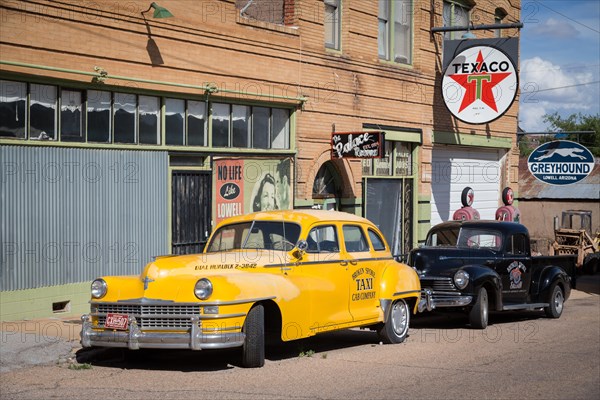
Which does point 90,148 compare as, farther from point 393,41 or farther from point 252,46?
point 393,41

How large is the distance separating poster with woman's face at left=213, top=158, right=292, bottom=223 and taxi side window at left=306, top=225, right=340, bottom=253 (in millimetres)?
5067

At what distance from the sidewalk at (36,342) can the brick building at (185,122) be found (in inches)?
27.2

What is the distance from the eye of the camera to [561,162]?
22.2 meters

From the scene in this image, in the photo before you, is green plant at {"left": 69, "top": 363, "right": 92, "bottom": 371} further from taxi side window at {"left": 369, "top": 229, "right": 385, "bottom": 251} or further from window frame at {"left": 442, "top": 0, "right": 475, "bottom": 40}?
window frame at {"left": 442, "top": 0, "right": 475, "bottom": 40}

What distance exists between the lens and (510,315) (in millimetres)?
17328

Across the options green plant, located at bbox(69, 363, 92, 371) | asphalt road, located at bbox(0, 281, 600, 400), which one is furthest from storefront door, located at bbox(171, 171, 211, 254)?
green plant, located at bbox(69, 363, 92, 371)

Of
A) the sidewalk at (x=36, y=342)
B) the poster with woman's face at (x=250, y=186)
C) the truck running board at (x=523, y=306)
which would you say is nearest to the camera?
the sidewalk at (x=36, y=342)

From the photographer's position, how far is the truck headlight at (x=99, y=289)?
Answer: 10.2 metres

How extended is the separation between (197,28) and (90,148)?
10.7ft

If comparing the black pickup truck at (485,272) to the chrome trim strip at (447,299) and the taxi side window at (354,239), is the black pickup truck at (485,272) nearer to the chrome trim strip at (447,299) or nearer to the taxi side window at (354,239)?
the chrome trim strip at (447,299)

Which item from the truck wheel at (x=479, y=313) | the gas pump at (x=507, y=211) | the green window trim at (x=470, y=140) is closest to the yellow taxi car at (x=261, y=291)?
the truck wheel at (x=479, y=313)

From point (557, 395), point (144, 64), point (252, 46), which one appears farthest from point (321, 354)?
point (252, 46)

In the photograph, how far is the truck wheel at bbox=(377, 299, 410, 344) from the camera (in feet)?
40.9

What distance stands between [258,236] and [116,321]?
2.33m
